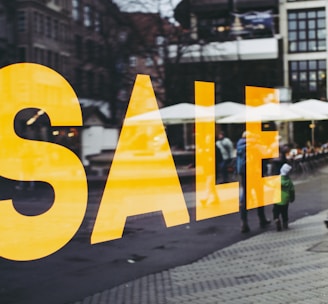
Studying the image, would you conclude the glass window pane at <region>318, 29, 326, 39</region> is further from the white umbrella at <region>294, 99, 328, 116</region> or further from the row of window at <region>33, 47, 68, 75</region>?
the row of window at <region>33, 47, 68, 75</region>

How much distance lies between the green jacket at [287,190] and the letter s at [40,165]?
197cm

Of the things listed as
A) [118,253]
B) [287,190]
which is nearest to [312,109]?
[287,190]

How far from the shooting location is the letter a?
3.34 m

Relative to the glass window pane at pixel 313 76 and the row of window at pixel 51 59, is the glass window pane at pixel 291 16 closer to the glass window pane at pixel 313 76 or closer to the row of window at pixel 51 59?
the glass window pane at pixel 313 76

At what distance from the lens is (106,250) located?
142 inches

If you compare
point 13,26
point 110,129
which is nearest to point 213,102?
point 110,129

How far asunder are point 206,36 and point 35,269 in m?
1.61

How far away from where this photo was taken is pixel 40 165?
293 cm

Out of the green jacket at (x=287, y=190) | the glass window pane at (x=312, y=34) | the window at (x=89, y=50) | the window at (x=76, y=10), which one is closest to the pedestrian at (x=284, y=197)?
the green jacket at (x=287, y=190)

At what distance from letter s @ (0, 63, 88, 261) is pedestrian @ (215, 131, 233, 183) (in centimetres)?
106

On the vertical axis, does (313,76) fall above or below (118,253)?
above

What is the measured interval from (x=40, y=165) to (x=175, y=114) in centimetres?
95

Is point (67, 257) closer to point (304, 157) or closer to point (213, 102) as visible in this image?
point (213, 102)

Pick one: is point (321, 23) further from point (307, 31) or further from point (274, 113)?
point (274, 113)
